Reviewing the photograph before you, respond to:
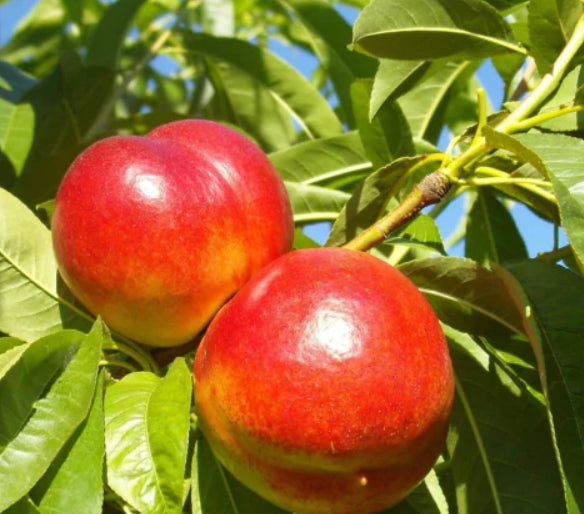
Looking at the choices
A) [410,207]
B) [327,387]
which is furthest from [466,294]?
[327,387]

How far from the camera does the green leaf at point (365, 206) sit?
1618 mm

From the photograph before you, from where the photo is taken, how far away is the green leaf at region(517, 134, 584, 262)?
1190 millimetres

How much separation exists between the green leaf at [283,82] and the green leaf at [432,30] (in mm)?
703

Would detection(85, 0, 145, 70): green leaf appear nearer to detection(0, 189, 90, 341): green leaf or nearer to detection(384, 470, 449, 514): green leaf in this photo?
detection(0, 189, 90, 341): green leaf

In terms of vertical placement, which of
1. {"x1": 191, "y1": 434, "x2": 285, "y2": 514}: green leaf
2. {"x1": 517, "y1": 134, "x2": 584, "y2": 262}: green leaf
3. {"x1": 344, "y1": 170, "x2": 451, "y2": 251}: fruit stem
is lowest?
{"x1": 191, "y1": 434, "x2": 285, "y2": 514}: green leaf

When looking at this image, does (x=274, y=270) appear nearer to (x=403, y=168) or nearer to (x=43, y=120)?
(x=403, y=168)

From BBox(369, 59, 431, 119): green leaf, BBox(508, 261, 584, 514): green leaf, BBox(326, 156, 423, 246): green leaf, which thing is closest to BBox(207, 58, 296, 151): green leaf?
BBox(369, 59, 431, 119): green leaf

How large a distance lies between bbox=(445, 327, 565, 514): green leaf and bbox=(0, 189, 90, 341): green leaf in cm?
61

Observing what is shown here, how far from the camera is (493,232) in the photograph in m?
2.20

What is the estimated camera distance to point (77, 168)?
4.72ft

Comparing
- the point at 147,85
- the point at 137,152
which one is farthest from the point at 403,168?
the point at 147,85

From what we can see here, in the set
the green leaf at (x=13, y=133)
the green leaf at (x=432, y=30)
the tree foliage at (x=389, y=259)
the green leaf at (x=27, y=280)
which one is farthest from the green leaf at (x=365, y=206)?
the green leaf at (x=13, y=133)

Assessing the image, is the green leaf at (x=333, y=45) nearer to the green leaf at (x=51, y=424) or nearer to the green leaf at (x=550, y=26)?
the green leaf at (x=550, y=26)

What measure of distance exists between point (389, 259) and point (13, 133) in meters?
0.80
